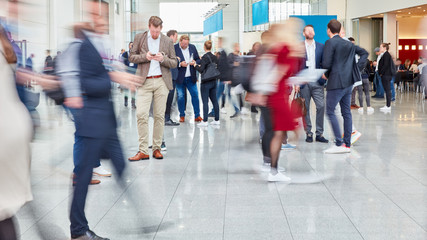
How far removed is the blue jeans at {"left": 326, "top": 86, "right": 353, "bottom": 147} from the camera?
6.57m

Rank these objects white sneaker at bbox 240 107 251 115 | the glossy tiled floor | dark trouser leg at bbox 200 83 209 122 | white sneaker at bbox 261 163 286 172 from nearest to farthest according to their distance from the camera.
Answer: the glossy tiled floor, white sneaker at bbox 261 163 286 172, dark trouser leg at bbox 200 83 209 122, white sneaker at bbox 240 107 251 115

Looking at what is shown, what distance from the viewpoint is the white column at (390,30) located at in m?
21.8

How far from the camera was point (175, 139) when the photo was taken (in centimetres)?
803

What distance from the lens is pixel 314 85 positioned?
732 cm

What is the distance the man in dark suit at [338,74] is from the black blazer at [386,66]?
6364 millimetres

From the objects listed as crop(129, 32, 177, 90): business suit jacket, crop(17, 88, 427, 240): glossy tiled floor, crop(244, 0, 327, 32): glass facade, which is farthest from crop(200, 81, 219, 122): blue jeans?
crop(244, 0, 327, 32): glass facade

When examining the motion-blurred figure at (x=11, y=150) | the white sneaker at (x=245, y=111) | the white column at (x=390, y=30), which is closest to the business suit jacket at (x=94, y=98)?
the motion-blurred figure at (x=11, y=150)

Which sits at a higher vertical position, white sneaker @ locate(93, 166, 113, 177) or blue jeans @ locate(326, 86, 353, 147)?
blue jeans @ locate(326, 86, 353, 147)

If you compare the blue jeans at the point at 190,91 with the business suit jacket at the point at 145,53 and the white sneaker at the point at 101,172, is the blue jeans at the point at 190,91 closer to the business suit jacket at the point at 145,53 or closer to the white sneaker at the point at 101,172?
the business suit jacket at the point at 145,53

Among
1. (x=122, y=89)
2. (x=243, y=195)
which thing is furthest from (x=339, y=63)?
(x=122, y=89)

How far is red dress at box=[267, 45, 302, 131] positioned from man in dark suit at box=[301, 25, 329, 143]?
2417mm

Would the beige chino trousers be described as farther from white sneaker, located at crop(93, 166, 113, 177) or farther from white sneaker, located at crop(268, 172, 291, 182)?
white sneaker, located at crop(268, 172, 291, 182)

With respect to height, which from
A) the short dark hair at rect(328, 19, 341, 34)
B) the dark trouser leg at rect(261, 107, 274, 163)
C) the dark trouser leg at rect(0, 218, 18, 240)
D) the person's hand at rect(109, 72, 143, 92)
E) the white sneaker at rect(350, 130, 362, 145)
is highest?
the short dark hair at rect(328, 19, 341, 34)

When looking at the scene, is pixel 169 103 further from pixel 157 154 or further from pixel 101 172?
pixel 101 172
